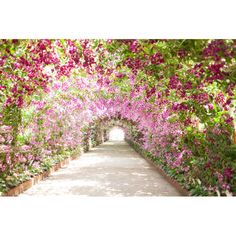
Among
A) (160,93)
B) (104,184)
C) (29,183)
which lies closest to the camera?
(29,183)

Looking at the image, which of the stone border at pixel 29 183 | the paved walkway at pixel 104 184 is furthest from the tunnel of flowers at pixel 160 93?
the paved walkway at pixel 104 184

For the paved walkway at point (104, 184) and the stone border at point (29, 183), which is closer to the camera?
the stone border at point (29, 183)

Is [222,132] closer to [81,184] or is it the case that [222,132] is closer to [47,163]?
[81,184]

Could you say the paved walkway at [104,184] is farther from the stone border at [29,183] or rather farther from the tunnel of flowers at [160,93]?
the tunnel of flowers at [160,93]

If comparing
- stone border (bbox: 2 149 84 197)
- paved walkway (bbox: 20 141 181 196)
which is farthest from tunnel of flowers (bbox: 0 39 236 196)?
paved walkway (bbox: 20 141 181 196)

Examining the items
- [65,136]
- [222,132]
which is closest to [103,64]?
[222,132]

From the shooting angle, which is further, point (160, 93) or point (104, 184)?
point (160, 93)

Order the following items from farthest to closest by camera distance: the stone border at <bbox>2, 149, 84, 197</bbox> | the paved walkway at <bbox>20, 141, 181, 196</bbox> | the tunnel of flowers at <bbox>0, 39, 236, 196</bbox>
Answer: the paved walkway at <bbox>20, 141, 181, 196</bbox>, the stone border at <bbox>2, 149, 84, 197</bbox>, the tunnel of flowers at <bbox>0, 39, 236, 196</bbox>

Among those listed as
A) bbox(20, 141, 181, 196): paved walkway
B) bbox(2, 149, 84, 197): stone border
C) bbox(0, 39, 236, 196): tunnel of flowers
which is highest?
bbox(0, 39, 236, 196): tunnel of flowers

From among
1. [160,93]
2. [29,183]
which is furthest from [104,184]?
[160,93]

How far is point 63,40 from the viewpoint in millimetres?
5434

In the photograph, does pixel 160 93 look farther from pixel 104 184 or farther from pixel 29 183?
pixel 29 183

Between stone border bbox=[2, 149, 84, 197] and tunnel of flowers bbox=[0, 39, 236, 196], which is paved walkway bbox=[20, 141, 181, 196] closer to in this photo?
stone border bbox=[2, 149, 84, 197]
